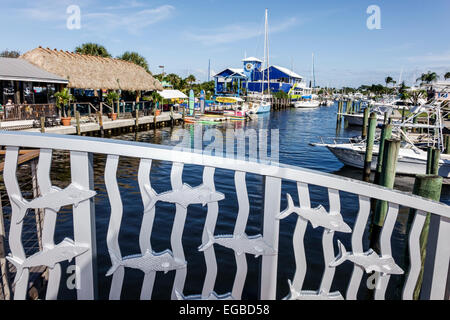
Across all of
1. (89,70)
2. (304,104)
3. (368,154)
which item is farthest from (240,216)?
(304,104)

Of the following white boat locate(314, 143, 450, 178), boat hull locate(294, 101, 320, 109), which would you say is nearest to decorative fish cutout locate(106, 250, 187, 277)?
white boat locate(314, 143, 450, 178)

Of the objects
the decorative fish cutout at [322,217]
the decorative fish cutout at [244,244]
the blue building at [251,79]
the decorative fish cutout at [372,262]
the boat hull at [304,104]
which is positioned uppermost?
the blue building at [251,79]

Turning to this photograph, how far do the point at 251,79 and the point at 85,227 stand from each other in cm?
8366

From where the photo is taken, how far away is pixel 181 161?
1.74 metres

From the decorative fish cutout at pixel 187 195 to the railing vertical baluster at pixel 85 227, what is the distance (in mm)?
348

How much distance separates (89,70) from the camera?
1055 inches

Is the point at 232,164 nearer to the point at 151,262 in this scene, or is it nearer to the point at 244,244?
the point at 244,244

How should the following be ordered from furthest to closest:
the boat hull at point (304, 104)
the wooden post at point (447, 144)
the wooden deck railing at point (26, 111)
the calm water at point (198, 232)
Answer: the boat hull at point (304, 104), the wooden deck railing at point (26, 111), the wooden post at point (447, 144), the calm water at point (198, 232)

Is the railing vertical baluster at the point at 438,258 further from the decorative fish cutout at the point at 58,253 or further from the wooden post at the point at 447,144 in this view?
the wooden post at the point at 447,144

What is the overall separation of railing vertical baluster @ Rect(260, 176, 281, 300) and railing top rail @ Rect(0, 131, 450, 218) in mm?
69

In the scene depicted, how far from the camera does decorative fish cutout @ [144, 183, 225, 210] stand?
69.8 inches

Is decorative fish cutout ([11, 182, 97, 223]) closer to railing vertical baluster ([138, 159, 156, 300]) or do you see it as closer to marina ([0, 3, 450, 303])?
marina ([0, 3, 450, 303])

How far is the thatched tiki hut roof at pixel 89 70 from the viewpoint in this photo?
24.3 meters

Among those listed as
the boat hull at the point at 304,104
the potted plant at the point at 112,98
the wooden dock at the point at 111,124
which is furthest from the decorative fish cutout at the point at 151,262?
the boat hull at the point at 304,104
